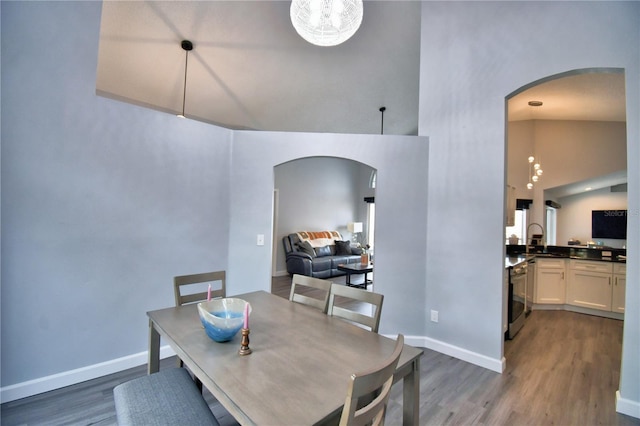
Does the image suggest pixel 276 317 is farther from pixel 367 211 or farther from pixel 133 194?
pixel 367 211

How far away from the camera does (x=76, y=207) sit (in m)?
2.38

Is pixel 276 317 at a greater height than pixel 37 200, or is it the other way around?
pixel 37 200

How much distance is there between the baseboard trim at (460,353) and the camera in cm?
280

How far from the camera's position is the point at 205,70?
4.30 m

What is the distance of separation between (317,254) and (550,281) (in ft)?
14.6

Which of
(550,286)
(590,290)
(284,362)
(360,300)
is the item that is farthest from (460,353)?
(590,290)

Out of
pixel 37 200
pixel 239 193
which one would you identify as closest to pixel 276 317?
pixel 239 193

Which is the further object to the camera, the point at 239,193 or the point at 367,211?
the point at 367,211

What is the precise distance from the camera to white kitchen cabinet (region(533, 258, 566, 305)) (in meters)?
4.83

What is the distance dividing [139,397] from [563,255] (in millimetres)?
5882

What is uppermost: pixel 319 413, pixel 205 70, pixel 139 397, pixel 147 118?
pixel 205 70

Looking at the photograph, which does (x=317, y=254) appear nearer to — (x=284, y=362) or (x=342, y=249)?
(x=342, y=249)

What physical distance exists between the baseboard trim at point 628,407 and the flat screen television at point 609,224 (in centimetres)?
570

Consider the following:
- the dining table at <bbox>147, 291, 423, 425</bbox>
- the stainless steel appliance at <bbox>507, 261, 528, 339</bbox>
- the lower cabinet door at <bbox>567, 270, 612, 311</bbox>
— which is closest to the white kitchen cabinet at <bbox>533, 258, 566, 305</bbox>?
the lower cabinet door at <bbox>567, 270, 612, 311</bbox>
